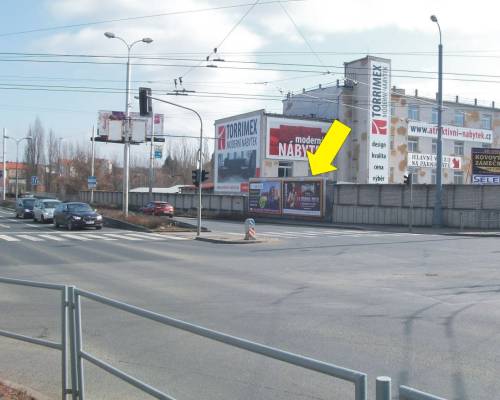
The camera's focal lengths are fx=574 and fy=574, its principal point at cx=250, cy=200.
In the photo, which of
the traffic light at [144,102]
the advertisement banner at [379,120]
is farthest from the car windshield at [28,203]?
the advertisement banner at [379,120]

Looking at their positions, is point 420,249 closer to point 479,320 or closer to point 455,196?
point 479,320

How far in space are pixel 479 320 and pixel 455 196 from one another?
3004 centimetres

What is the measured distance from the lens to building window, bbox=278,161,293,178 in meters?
62.6

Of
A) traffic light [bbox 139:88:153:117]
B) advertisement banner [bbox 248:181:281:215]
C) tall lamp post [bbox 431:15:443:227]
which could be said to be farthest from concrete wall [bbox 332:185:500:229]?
traffic light [bbox 139:88:153:117]

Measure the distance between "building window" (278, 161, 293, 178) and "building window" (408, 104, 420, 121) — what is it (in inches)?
664

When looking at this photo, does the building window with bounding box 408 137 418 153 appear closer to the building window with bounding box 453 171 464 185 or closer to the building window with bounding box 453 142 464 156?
the building window with bounding box 453 142 464 156

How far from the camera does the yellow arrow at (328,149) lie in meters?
63.3

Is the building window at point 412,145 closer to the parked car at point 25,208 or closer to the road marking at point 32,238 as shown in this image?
the parked car at point 25,208

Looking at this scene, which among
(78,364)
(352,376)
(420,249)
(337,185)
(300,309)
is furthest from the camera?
(337,185)

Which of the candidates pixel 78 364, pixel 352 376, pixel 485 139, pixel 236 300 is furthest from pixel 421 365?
pixel 485 139

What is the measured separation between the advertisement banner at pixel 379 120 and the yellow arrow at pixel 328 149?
325 cm

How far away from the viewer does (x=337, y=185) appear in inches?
1773

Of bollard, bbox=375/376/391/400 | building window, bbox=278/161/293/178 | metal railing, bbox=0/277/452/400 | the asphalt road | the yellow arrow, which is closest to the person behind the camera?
bollard, bbox=375/376/391/400

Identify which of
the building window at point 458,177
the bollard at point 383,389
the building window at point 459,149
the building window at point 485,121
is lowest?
the bollard at point 383,389
